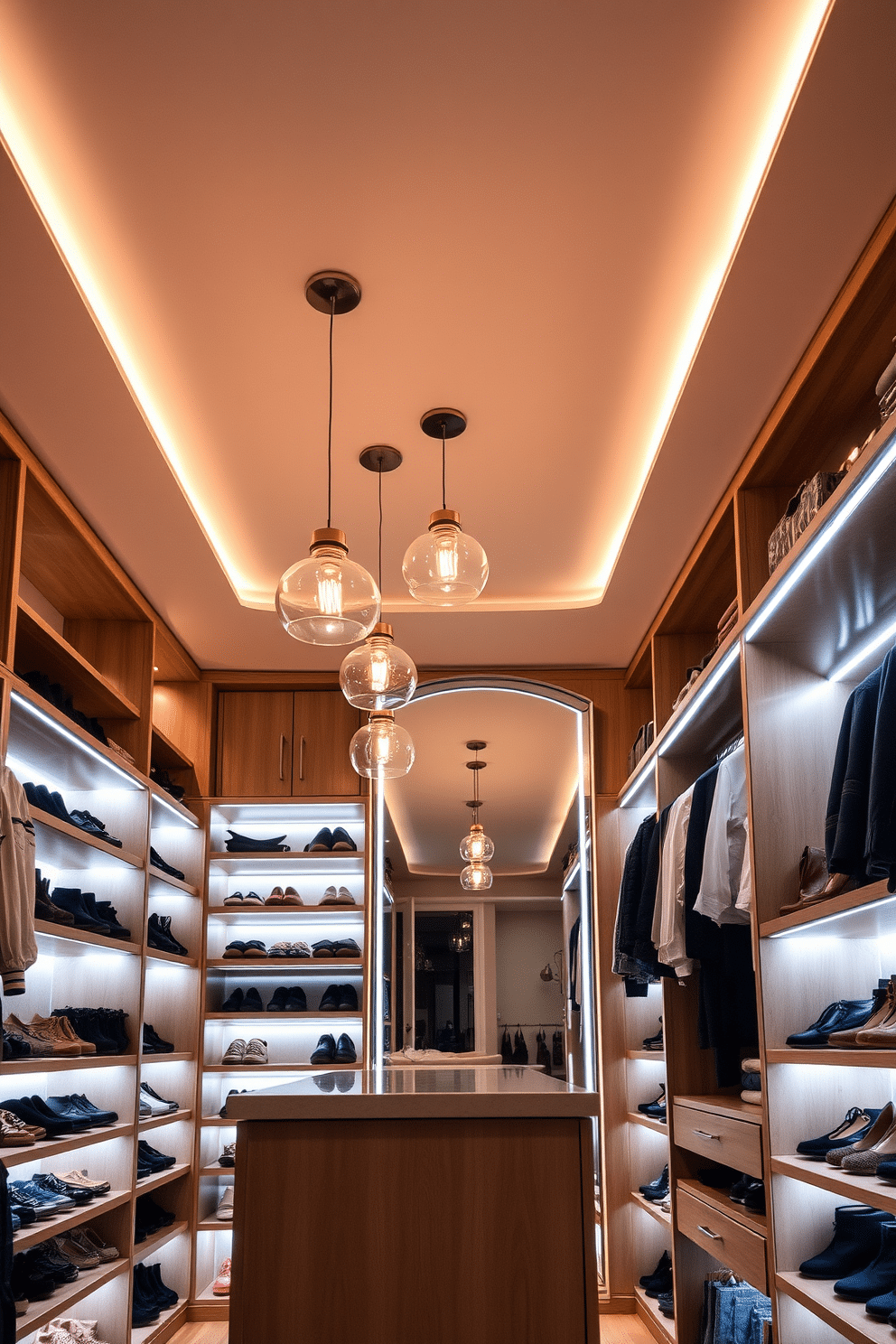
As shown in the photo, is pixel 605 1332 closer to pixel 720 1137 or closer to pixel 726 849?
pixel 720 1137

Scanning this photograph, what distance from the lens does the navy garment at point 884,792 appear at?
6.54 ft

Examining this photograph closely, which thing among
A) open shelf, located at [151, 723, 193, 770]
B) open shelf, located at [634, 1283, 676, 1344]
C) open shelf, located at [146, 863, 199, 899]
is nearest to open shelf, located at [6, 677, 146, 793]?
open shelf, located at [146, 863, 199, 899]

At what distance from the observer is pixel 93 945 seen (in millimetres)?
3875

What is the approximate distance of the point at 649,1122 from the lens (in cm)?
452

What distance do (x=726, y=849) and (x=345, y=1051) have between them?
8.48 ft

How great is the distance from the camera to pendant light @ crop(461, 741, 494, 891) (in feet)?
19.1

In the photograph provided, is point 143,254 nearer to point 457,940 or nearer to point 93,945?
point 93,945

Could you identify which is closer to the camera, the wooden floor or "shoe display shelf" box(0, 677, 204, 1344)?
"shoe display shelf" box(0, 677, 204, 1344)

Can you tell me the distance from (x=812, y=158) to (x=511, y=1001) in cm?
440

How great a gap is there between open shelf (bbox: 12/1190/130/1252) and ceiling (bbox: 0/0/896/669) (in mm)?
2145

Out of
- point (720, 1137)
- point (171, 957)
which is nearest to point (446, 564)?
point (720, 1137)

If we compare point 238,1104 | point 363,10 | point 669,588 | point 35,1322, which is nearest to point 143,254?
point 363,10

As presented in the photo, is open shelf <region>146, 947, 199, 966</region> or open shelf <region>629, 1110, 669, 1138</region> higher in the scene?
open shelf <region>146, 947, 199, 966</region>

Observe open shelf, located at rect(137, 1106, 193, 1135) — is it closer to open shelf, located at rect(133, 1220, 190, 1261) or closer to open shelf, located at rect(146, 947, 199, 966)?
open shelf, located at rect(133, 1220, 190, 1261)
